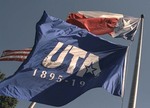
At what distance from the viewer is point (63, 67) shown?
14.0m

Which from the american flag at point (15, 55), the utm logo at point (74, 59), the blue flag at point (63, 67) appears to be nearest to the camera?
the blue flag at point (63, 67)

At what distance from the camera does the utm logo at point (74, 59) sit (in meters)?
13.9

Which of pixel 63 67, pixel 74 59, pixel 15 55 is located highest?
pixel 15 55

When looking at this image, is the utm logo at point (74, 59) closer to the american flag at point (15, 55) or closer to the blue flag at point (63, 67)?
the blue flag at point (63, 67)

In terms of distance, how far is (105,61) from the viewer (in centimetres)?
1431

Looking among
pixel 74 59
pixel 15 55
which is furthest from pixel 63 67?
pixel 15 55

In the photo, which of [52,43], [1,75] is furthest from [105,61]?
[1,75]

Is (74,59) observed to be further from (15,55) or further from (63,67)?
(15,55)

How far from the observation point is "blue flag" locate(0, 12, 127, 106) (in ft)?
42.5

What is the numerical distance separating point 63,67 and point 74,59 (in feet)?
1.96

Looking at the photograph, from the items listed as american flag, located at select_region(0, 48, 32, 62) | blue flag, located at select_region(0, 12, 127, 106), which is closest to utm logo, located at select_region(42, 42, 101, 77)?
blue flag, located at select_region(0, 12, 127, 106)

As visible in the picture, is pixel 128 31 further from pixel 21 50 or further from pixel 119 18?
pixel 21 50

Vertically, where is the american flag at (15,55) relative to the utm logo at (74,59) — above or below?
above

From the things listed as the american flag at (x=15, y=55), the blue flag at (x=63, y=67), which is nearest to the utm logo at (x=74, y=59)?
the blue flag at (x=63, y=67)
